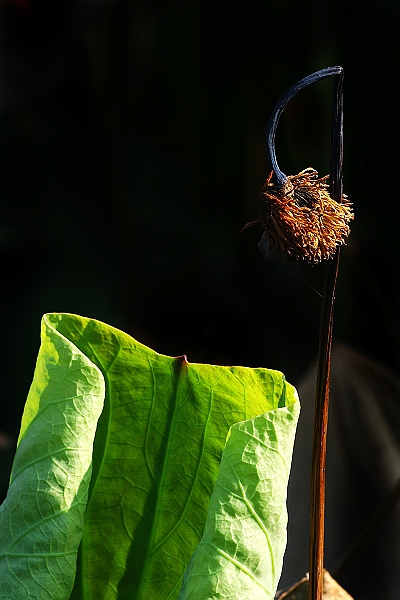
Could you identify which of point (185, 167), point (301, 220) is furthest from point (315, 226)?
point (185, 167)

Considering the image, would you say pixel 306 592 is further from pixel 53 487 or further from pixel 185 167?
pixel 185 167

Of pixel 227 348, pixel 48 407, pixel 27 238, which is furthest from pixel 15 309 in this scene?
pixel 48 407

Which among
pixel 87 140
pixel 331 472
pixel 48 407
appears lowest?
pixel 331 472

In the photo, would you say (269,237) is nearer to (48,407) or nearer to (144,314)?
(48,407)

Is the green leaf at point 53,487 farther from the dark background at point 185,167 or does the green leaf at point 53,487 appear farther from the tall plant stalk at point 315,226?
the dark background at point 185,167

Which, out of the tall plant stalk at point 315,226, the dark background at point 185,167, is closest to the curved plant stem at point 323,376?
the tall plant stalk at point 315,226

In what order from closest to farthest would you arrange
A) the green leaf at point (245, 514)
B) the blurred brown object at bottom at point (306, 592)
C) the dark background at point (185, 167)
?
1. the green leaf at point (245, 514)
2. the blurred brown object at bottom at point (306, 592)
3. the dark background at point (185, 167)

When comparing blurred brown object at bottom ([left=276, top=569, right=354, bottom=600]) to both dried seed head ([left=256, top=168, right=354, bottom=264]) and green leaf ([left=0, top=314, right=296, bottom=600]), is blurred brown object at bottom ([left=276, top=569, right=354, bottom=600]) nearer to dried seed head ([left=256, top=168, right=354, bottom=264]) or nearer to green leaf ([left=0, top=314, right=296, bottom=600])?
green leaf ([left=0, top=314, right=296, bottom=600])
